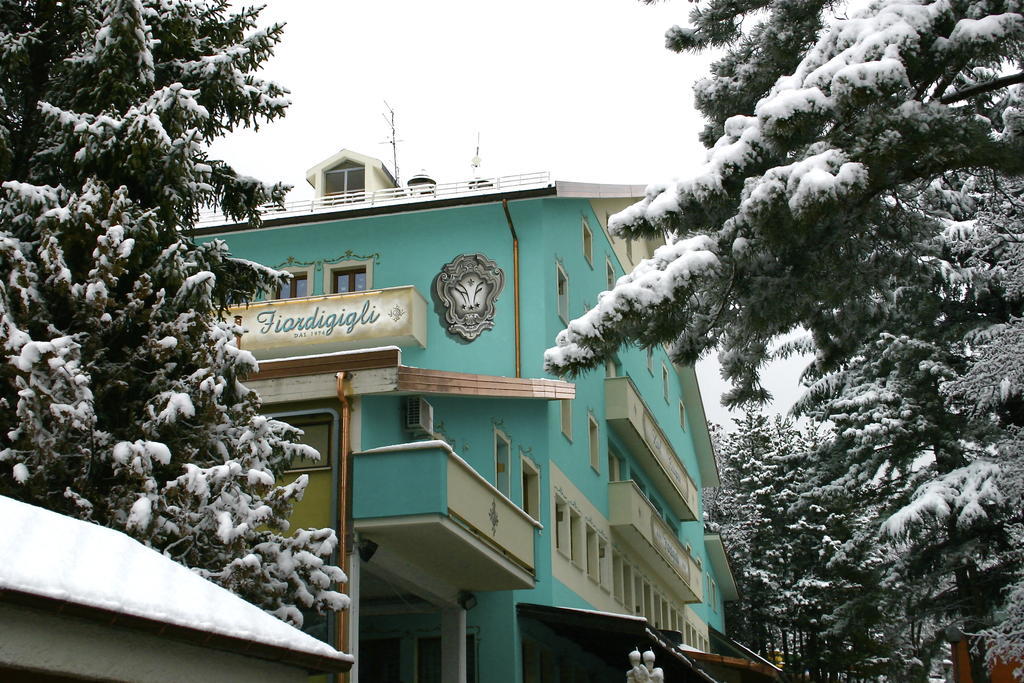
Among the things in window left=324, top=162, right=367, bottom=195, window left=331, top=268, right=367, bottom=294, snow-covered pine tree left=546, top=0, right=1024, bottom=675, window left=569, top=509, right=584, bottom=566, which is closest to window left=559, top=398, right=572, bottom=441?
window left=569, top=509, right=584, bottom=566

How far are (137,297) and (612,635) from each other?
1205cm

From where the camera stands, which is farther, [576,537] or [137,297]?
[576,537]

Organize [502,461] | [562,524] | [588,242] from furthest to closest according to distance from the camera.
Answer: [588,242] < [562,524] < [502,461]

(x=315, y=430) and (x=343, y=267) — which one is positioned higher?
(x=343, y=267)

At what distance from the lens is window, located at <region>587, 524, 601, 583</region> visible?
1033 inches

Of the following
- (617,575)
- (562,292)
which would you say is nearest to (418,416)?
(562,292)

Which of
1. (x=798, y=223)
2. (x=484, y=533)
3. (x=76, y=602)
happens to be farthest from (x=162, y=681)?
(x=484, y=533)

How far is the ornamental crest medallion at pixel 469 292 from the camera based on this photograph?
958 inches

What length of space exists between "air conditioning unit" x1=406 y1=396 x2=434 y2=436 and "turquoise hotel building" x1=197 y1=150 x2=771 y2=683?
3 cm

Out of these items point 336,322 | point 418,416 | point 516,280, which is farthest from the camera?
point 336,322

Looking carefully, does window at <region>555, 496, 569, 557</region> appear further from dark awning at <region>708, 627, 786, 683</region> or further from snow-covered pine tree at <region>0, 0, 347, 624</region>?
snow-covered pine tree at <region>0, 0, 347, 624</region>

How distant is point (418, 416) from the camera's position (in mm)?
18547

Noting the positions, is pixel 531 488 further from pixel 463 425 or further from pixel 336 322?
pixel 336 322

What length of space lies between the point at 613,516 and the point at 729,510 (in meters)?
31.1
